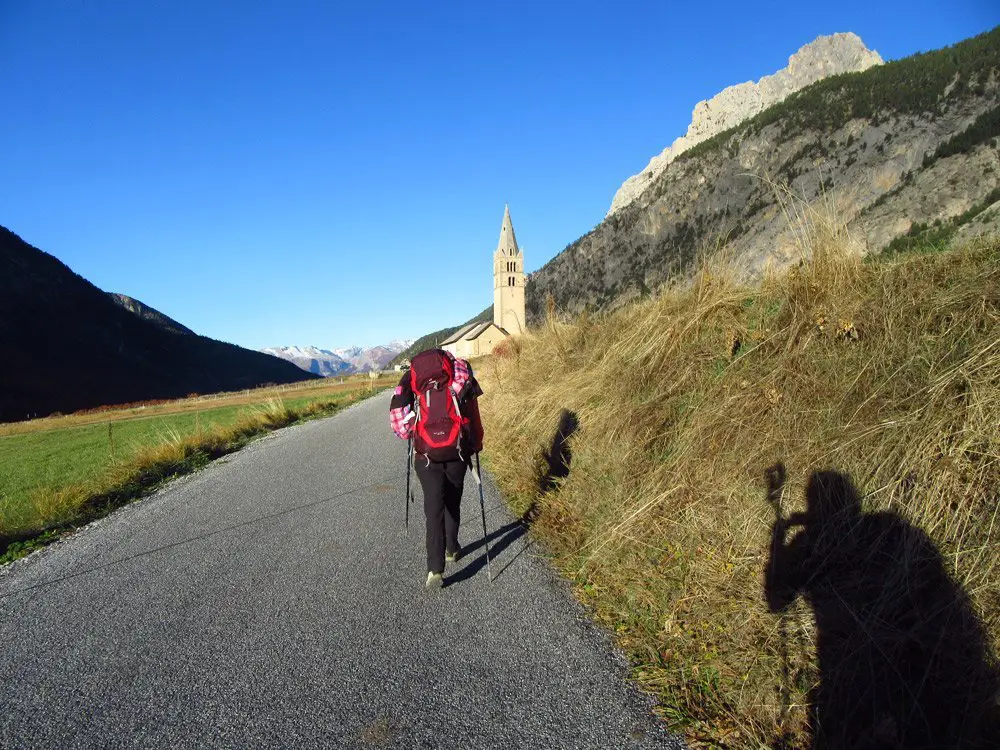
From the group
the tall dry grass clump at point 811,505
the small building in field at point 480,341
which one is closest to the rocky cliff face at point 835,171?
the tall dry grass clump at point 811,505

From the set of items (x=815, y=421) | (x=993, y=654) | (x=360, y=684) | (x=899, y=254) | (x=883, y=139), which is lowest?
(x=360, y=684)

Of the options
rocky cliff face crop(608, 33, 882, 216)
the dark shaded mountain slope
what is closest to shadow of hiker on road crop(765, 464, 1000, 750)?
the dark shaded mountain slope

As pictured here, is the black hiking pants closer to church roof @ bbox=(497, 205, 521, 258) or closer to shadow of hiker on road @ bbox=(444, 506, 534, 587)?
shadow of hiker on road @ bbox=(444, 506, 534, 587)

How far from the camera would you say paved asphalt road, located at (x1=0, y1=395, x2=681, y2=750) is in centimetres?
256

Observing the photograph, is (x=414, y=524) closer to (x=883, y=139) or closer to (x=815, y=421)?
(x=815, y=421)

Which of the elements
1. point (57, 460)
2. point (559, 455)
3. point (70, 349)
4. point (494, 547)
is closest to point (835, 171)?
point (559, 455)

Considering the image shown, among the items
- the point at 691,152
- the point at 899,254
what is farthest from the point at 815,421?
the point at 691,152

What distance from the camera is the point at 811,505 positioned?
285cm

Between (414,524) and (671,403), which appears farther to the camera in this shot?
(414,524)

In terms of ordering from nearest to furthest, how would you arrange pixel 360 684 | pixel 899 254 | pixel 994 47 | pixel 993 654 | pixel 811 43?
pixel 993 654 → pixel 360 684 → pixel 899 254 → pixel 994 47 → pixel 811 43

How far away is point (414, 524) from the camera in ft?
19.4

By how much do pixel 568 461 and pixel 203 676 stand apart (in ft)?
13.2

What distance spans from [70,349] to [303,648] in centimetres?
12952

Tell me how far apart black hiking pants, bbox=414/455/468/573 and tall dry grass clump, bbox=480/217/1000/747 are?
3.05 feet
